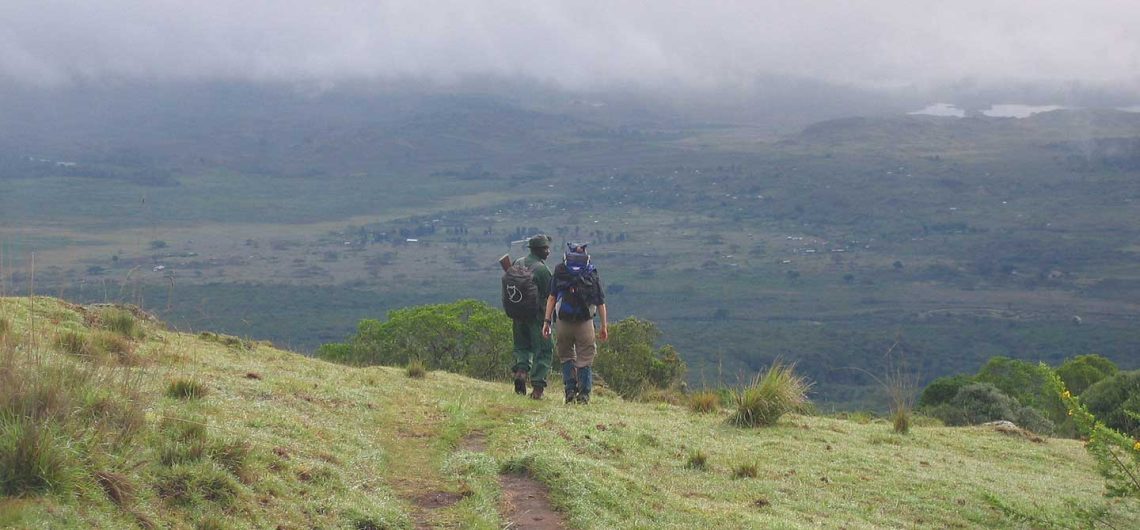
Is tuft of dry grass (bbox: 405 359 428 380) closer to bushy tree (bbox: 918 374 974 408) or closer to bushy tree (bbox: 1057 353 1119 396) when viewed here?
bushy tree (bbox: 918 374 974 408)

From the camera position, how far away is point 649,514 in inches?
360

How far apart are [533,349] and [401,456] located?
5.11 m

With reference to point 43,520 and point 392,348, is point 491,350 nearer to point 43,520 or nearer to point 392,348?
point 392,348

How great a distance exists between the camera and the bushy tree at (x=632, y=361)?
30016mm

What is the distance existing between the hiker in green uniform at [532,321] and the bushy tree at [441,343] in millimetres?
13044

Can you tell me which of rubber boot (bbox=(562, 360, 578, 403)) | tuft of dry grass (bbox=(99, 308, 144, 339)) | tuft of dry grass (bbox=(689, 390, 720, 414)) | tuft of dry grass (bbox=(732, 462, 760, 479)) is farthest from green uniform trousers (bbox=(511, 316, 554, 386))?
tuft of dry grass (bbox=(99, 308, 144, 339))

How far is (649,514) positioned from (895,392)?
8538 mm

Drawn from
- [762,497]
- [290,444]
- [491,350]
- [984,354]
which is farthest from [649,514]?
[984,354]

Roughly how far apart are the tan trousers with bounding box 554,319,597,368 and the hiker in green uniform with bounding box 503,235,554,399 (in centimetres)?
23

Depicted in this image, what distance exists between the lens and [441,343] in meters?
30.3

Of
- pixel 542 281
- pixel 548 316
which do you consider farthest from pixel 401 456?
pixel 542 281

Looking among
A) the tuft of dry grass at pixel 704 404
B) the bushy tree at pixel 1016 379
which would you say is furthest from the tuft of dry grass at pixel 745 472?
the bushy tree at pixel 1016 379

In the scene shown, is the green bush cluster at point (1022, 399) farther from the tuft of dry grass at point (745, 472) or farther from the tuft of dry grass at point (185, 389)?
the tuft of dry grass at point (185, 389)

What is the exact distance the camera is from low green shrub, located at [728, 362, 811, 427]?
14883 millimetres
